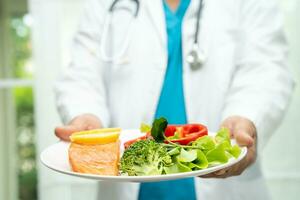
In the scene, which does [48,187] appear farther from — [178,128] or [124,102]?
[178,128]

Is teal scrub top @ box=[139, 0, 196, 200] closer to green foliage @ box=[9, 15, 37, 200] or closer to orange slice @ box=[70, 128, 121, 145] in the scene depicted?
orange slice @ box=[70, 128, 121, 145]

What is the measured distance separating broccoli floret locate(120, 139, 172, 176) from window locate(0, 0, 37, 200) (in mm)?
1001

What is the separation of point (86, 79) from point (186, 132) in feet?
1.12

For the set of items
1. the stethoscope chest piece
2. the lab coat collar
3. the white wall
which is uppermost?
the lab coat collar

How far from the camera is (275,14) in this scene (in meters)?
0.92

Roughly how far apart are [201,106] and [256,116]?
0.40 feet

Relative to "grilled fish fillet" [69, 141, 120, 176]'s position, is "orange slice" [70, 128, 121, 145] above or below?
above

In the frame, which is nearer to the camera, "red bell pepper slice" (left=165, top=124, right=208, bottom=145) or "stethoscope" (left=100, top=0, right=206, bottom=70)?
"red bell pepper slice" (left=165, top=124, right=208, bottom=145)

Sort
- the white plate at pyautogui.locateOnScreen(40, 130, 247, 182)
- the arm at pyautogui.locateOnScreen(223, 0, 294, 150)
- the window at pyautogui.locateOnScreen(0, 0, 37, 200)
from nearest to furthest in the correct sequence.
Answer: the white plate at pyautogui.locateOnScreen(40, 130, 247, 182) → the arm at pyautogui.locateOnScreen(223, 0, 294, 150) → the window at pyautogui.locateOnScreen(0, 0, 37, 200)

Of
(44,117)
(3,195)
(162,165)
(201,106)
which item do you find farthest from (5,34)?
(162,165)

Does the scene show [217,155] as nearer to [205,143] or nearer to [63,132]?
[205,143]

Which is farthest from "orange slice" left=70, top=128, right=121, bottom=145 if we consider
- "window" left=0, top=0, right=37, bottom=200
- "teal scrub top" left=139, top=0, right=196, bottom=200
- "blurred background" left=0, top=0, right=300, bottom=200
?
"window" left=0, top=0, right=37, bottom=200

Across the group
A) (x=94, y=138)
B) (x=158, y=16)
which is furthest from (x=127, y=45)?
(x=94, y=138)

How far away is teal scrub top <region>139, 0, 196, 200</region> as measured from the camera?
2.82 ft
